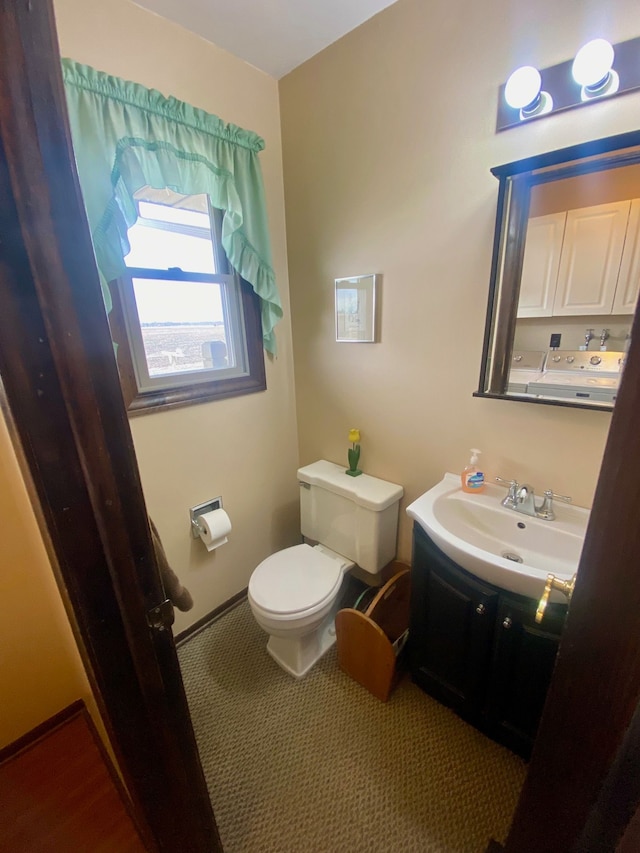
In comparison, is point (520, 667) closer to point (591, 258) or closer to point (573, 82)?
point (591, 258)

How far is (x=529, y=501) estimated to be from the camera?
127cm

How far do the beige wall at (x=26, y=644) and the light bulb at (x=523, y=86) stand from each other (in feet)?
6.36

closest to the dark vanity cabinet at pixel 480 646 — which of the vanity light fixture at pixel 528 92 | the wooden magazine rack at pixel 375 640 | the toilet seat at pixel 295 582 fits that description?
the wooden magazine rack at pixel 375 640

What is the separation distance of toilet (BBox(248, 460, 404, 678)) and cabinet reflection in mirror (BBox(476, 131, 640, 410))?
74cm

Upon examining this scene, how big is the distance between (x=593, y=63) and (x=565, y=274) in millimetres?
517

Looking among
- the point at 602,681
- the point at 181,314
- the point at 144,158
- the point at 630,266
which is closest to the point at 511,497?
the point at 630,266

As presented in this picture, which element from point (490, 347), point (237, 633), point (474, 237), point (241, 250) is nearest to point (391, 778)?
point (237, 633)

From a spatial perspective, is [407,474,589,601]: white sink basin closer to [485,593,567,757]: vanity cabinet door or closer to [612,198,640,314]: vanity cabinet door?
[485,593,567,757]: vanity cabinet door

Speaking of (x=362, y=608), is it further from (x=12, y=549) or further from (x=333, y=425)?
(x=12, y=549)

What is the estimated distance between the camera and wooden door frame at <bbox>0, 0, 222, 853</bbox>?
0.40 meters

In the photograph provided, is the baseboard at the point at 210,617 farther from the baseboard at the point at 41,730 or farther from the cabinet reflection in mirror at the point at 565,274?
the cabinet reflection in mirror at the point at 565,274

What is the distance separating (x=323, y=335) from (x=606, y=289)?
3.71 feet

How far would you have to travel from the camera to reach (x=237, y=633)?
71.7 inches

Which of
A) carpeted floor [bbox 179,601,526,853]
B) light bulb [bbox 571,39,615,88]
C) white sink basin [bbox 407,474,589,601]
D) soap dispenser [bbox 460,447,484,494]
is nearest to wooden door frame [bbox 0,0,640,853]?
white sink basin [bbox 407,474,589,601]
